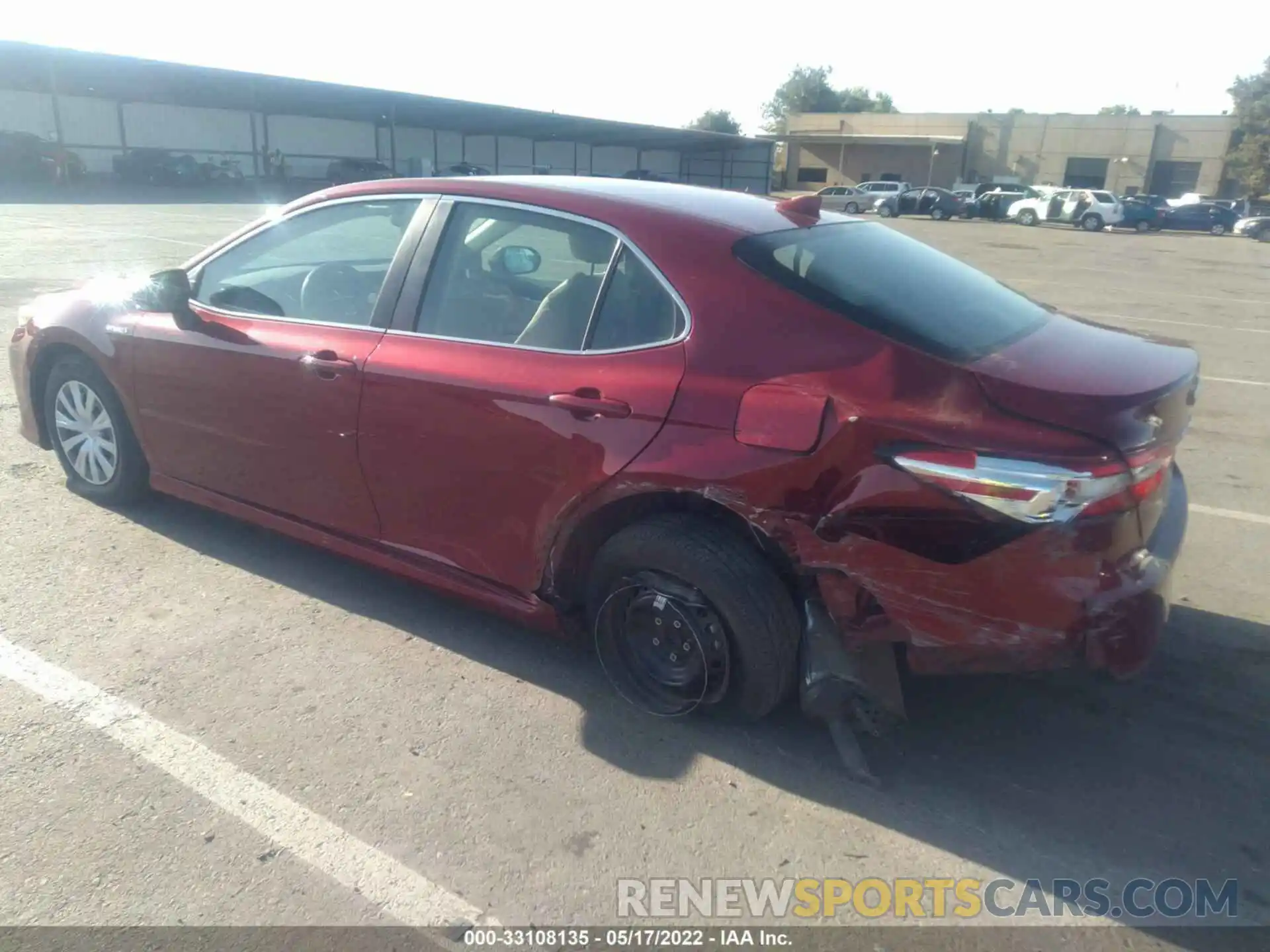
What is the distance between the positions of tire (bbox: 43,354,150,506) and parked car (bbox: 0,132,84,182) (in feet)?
121

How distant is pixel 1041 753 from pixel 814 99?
368 ft

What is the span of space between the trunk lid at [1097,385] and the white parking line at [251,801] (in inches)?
77.3

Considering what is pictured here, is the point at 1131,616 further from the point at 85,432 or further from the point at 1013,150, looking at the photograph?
the point at 1013,150

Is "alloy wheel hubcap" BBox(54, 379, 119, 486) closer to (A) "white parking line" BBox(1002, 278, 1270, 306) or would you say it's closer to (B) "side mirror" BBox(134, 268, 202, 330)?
(B) "side mirror" BBox(134, 268, 202, 330)

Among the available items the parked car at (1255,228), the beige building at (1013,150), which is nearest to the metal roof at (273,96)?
the beige building at (1013,150)

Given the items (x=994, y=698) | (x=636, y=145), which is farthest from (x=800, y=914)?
(x=636, y=145)

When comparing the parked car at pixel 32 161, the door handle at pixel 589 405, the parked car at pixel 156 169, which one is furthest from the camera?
the parked car at pixel 156 169

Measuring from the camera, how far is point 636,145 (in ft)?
210

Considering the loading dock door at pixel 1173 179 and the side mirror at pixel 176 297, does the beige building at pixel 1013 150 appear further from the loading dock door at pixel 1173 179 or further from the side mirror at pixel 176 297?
the side mirror at pixel 176 297

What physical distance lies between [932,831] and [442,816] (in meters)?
1.39

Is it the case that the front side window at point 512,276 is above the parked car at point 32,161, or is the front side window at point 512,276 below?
above

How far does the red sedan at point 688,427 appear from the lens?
260 centimetres

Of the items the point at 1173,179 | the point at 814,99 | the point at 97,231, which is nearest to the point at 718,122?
the point at 814,99

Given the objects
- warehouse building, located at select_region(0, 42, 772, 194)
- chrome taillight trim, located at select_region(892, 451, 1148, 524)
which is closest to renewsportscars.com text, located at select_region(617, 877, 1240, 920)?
chrome taillight trim, located at select_region(892, 451, 1148, 524)
